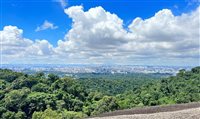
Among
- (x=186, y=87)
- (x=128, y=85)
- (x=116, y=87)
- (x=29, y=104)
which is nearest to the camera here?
(x=29, y=104)

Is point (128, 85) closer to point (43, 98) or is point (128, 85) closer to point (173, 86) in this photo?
point (173, 86)

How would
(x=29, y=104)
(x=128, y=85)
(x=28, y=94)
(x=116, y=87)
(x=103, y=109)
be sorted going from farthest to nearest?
(x=128, y=85), (x=116, y=87), (x=28, y=94), (x=29, y=104), (x=103, y=109)

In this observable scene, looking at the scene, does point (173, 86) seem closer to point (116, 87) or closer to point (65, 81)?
point (65, 81)

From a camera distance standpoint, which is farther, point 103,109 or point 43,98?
point 43,98

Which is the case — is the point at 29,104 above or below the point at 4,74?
below

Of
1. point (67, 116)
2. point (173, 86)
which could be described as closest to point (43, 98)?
point (67, 116)

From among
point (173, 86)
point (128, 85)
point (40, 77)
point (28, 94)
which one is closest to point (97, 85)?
point (128, 85)
